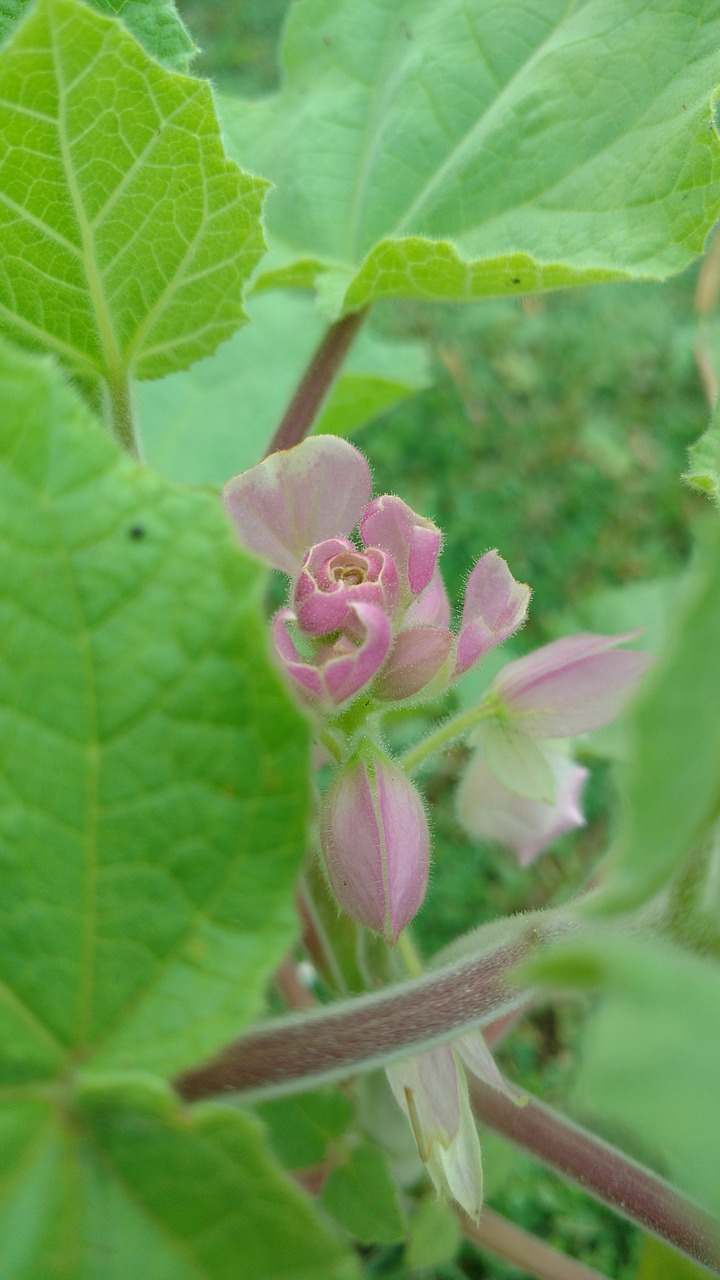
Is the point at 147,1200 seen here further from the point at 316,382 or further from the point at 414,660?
the point at 316,382

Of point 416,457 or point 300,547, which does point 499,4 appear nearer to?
point 300,547

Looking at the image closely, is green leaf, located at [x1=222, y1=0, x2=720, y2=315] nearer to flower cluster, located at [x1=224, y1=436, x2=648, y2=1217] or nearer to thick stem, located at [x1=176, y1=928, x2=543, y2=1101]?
flower cluster, located at [x1=224, y1=436, x2=648, y2=1217]

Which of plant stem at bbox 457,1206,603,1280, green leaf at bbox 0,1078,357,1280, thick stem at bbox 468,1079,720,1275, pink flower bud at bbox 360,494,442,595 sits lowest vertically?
plant stem at bbox 457,1206,603,1280

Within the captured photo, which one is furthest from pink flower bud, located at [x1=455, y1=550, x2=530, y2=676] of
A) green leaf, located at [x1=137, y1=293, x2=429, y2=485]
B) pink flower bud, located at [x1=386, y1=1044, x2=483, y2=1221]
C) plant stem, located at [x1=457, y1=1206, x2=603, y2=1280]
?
green leaf, located at [x1=137, y1=293, x2=429, y2=485]

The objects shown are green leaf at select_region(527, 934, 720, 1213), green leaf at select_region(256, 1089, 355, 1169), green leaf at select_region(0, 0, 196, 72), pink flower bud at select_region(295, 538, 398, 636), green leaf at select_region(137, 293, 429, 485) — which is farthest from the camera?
green leaf at select_region(137, 293, 429, 485)

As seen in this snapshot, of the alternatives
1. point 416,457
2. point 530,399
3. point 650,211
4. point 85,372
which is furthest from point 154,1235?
point 530,399

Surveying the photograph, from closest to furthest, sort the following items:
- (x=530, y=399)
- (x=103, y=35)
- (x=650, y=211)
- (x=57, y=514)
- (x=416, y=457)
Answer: (x=57, y=514) → (x=103, y=35) → (x=650, y=211) → (x=416, y=457) → (x=530, y=399)
